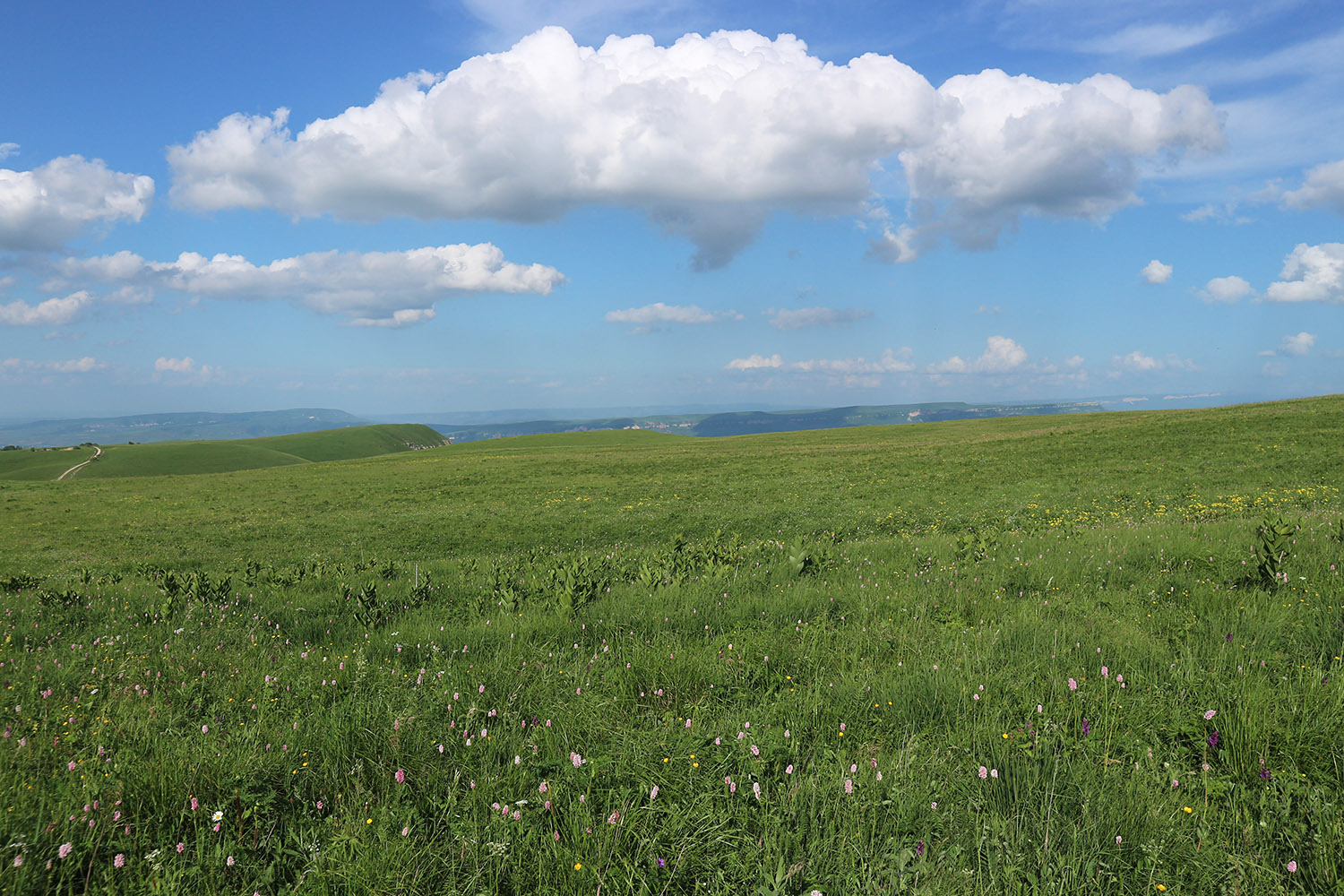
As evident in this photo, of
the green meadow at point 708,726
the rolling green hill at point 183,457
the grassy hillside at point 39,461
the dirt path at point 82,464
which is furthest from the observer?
the rolling green hill at point 183,457

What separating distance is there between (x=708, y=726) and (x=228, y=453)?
158m

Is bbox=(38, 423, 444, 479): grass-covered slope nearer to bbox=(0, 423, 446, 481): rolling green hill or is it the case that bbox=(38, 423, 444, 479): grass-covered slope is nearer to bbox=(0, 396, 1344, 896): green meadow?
bbox=(0, 423, 446, 481): rolling green hill

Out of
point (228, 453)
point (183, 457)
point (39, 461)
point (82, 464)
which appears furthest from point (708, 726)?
point (228, 453)

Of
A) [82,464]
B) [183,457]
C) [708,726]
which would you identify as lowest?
[82,464]

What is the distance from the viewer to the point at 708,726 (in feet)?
14.0

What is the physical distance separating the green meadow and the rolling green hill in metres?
97.7

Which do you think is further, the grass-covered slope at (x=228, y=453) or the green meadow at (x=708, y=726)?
the grass-covered slope at (x=228, y=453)

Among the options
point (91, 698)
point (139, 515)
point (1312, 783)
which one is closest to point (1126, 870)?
point (1312, 783)

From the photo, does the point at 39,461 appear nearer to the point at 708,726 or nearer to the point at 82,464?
the point at 82,464

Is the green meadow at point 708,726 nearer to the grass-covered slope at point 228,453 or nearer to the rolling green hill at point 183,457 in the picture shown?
the rolling green hill at point 183,457

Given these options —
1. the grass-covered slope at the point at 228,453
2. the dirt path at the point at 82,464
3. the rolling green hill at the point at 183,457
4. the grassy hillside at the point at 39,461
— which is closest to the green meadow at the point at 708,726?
the rolling green hill at the point at 183,457

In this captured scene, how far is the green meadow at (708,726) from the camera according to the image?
115 inches

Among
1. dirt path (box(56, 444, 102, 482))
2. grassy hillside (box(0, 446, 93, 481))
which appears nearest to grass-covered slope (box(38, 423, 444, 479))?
dirt path (box(56, 444, 102, 482))

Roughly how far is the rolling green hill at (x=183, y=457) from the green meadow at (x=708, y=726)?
97.7m
